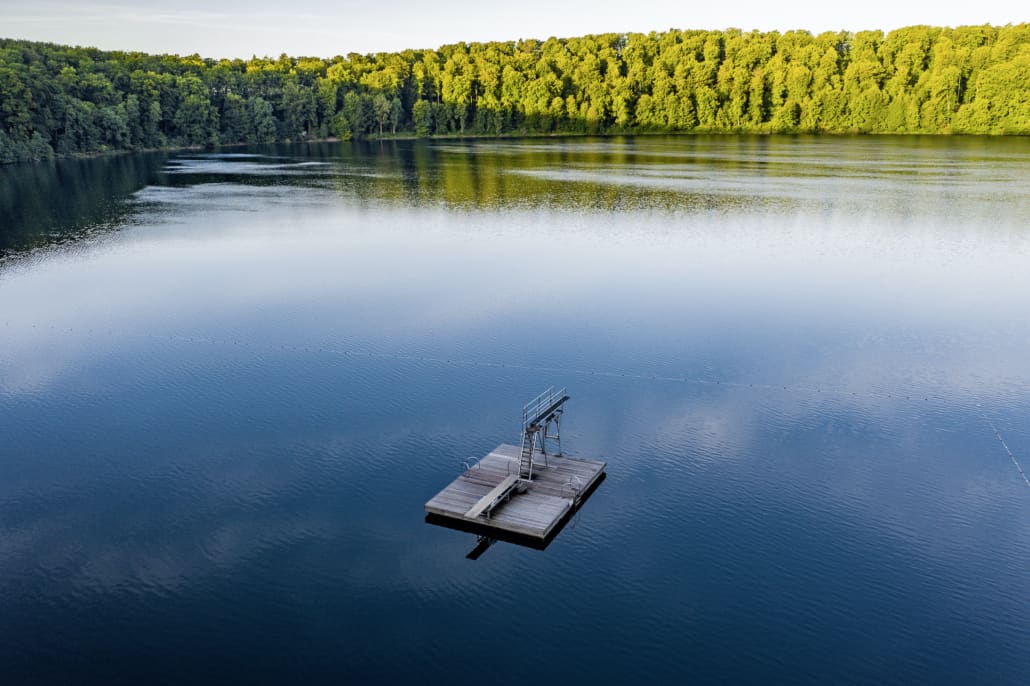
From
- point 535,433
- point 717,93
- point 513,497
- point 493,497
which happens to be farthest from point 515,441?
point 717,93

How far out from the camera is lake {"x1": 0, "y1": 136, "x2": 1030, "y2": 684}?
20.3 meters

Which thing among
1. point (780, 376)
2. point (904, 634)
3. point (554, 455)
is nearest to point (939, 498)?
point (904, 634)

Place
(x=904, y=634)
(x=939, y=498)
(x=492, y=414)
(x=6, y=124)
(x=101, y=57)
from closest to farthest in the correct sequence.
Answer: (x=904, y=634) → (x=939, y=498) → (x=492, y=414) → (x=6, y=124) → (x=101, y=57)

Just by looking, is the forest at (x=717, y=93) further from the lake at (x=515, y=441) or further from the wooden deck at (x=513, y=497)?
the wooden deck at (x=513, y=497)

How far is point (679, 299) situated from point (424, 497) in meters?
29.4

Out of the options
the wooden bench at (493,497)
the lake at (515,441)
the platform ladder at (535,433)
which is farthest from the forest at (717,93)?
the wooden bench at (493,497)

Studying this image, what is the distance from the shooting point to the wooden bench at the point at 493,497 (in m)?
24.9

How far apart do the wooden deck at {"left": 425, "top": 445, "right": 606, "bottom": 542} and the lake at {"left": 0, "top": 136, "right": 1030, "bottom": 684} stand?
2.74ft

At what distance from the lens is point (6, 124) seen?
12469 centimetres

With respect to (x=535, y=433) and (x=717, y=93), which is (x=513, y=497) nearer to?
(x=535, y=433)

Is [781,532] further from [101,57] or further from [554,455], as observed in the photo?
[101,57]

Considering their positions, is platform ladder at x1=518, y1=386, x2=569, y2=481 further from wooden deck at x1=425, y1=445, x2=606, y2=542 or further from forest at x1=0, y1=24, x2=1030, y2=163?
forest at x1=0, y1=24, x2=1030, y2=163

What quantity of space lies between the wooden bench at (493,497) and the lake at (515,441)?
1114 millimetres

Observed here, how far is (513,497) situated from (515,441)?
186 inches
